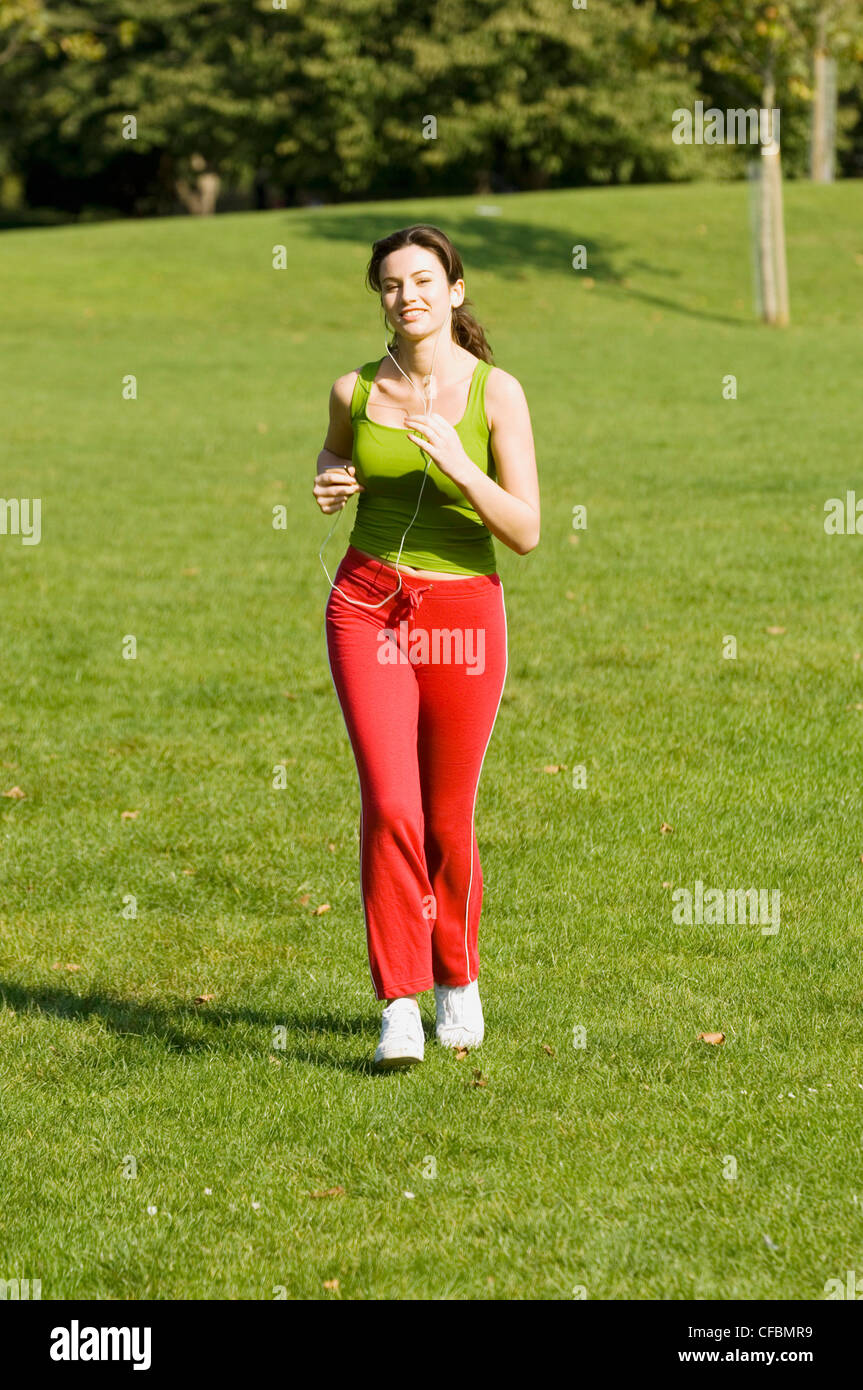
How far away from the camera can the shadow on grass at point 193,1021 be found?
547cm

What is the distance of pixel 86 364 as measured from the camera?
25.2 m

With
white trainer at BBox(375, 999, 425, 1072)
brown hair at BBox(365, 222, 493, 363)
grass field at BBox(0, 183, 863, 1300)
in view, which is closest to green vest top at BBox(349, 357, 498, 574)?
brown hair at BBox(365, 222, 493, 363)

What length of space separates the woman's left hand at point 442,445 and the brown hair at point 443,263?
45 centimetres

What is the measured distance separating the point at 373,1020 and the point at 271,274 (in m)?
28.4

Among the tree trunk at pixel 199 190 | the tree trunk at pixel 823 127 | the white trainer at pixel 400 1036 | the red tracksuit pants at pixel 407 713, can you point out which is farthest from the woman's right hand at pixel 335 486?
the tree trunk at pixel 199 190

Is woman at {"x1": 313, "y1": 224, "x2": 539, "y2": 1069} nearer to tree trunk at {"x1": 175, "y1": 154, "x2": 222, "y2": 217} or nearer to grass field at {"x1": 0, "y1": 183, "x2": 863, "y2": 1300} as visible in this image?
grass field at {"x1": 0, "y1": 183, "x2": 863, "y2": 1300}

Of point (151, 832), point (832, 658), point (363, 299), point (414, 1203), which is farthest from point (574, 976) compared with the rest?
point (363, 299)

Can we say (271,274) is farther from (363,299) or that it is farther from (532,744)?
(532,744)

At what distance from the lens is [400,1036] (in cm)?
504

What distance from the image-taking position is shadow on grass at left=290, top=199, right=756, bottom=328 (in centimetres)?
3144

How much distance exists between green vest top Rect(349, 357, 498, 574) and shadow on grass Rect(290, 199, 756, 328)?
24906 millimetres

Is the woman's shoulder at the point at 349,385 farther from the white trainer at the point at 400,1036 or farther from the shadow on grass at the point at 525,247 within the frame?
the shadow on grass at the point at 525,247

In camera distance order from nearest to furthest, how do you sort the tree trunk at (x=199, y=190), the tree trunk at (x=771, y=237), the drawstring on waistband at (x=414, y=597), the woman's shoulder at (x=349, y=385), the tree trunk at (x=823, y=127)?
the drawstring on waistband at (x=414, y=597), the woman's shoulder at (x=349, y=385), the tree trunk at (x=771, y=237), the tree trunk at (x=823, y=127), the tree trunk at (x=199, y=190)

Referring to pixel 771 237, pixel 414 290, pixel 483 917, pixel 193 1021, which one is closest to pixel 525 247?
pixel 771 237
